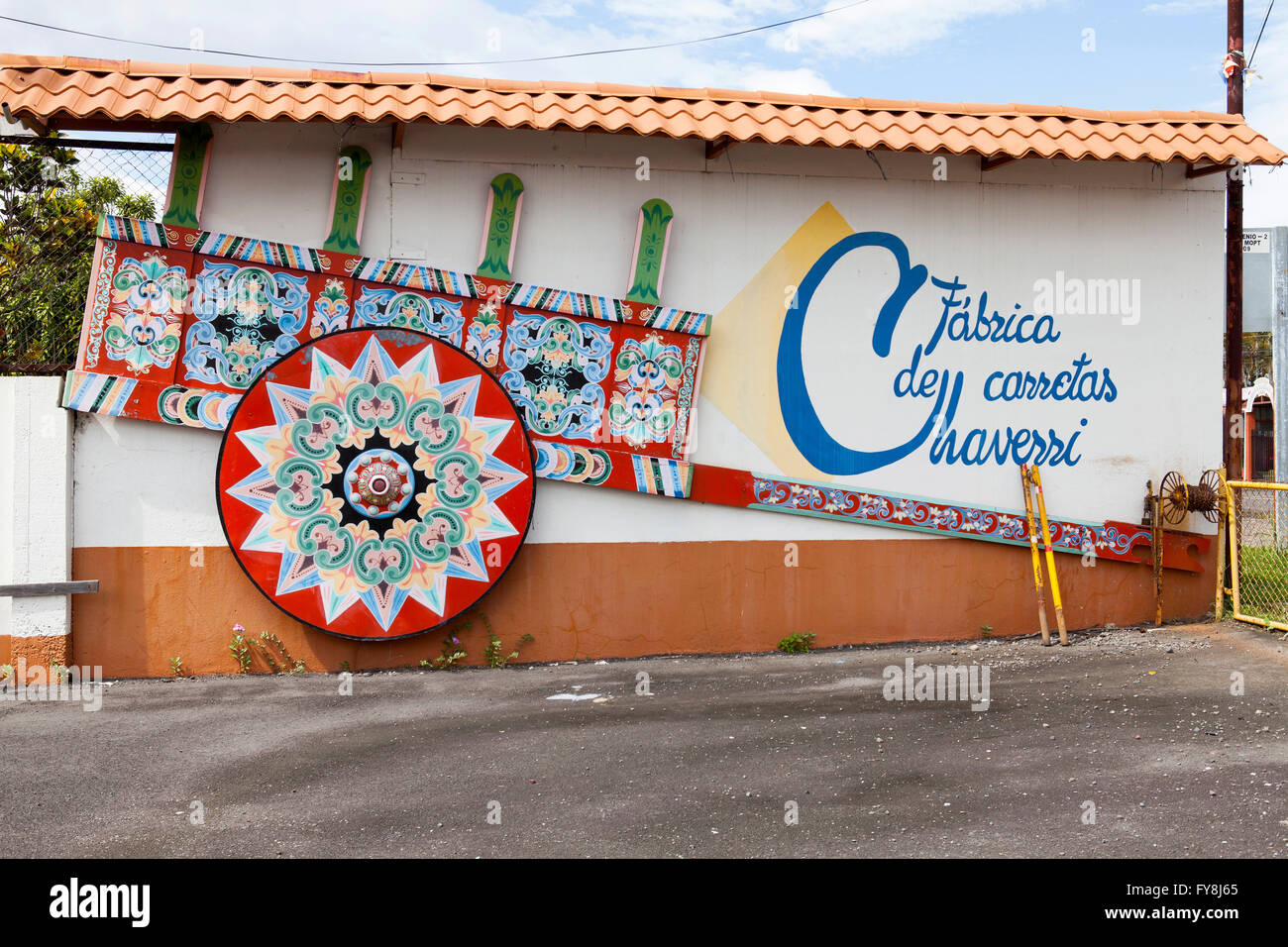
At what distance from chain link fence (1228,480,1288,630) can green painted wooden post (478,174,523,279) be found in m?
5.67

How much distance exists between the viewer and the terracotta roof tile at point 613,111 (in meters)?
7.04

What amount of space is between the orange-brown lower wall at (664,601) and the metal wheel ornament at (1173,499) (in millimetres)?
443

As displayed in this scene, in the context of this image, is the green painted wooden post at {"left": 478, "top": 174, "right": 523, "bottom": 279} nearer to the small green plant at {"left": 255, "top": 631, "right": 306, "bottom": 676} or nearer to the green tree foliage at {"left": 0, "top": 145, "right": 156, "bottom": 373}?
the green tree foliage at {"left": 0, "top": 145, "right": 156, "bottom": 373}

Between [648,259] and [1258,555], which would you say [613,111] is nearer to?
[648,259]

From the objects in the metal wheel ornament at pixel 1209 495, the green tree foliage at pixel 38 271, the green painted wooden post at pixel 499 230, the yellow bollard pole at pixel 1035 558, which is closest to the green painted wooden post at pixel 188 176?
the green tree foliage at pixel 38 271

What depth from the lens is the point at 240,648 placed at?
7.48 meters

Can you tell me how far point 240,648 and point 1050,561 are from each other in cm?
585

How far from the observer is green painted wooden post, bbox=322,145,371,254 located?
7.49 metres

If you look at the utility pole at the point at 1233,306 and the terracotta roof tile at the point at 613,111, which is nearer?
the terracotta roof tile at the point at 613,111

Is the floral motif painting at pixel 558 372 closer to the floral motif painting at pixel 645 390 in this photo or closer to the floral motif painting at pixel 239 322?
the floral motif painting at pixel 645 390

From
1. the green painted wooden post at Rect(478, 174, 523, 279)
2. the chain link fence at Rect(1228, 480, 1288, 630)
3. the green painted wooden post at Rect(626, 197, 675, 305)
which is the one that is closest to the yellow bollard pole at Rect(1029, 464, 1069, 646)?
the chain link fence at Rect(1228, 480, 1288, 630)

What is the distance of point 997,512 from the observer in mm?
8312
